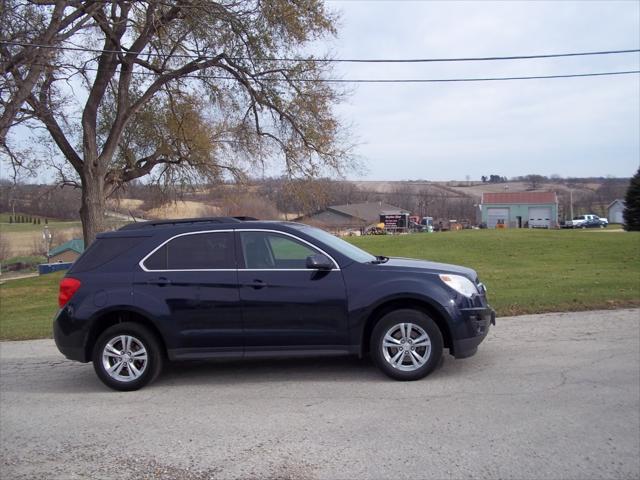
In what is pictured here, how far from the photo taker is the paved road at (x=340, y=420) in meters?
4.23

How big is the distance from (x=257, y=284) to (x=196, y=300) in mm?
680

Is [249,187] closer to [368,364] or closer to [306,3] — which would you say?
[306,3]

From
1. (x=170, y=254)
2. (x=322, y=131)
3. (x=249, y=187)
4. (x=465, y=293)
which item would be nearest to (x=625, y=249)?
(x=322, y=131)

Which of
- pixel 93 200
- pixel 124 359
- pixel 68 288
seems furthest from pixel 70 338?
pixel 93 200

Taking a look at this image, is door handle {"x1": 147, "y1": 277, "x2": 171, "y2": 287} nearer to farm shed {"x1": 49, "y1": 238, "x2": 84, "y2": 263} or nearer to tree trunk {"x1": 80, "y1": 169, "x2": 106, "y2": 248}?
tree trunk {"x1": 80, "y1": 169, "x2": 106, "y2": 248}

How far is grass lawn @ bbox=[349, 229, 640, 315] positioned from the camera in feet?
34.5

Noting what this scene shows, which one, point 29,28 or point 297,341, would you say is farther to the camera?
point 29,28

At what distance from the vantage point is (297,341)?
6191 mm

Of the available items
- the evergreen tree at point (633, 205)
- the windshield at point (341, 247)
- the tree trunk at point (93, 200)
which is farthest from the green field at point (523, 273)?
the evergreen tree at point (633, 205)

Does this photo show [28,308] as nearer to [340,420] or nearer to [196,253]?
[196,253]

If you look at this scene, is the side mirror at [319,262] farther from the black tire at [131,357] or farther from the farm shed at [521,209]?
the farm shed at [521,209]

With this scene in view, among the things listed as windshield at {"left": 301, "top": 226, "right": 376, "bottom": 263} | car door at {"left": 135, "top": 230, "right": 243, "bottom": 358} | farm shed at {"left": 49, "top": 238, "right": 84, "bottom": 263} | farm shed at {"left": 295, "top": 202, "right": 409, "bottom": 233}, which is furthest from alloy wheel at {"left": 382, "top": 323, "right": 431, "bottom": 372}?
farm shed at {"left": 49, "top": 238, "right": 84, "bottom": 263}

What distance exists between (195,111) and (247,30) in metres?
6.00

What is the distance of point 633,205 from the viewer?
38844 mm
